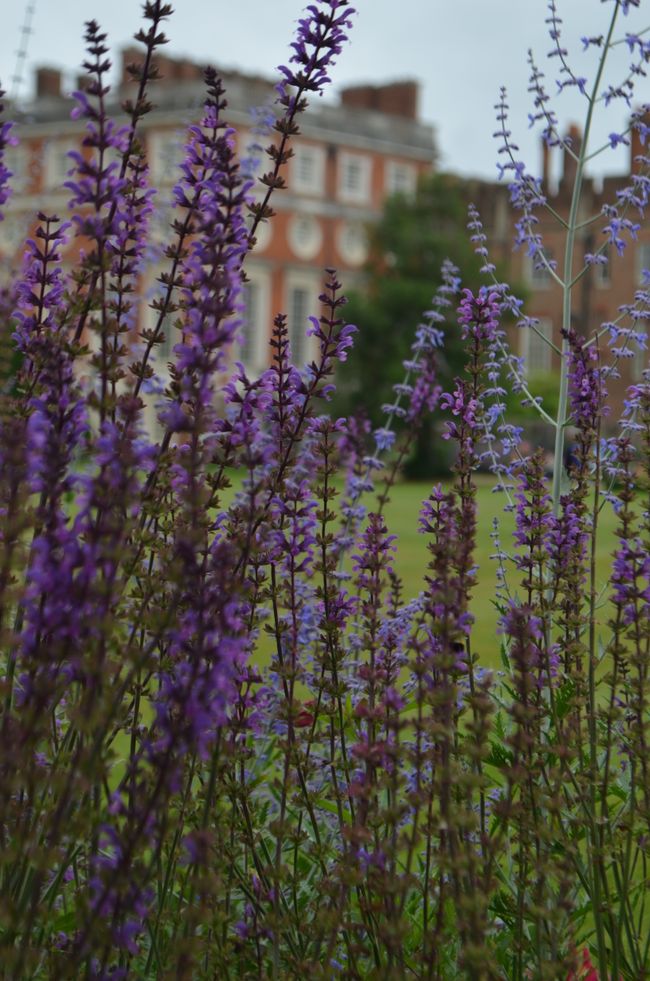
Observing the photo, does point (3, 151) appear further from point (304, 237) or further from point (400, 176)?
point (400, 176)

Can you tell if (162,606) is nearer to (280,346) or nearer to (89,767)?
(280,346)

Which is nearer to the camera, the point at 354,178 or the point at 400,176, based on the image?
the point at 354,178

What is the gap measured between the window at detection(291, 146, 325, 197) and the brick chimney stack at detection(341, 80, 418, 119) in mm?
4009

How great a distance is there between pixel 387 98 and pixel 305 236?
295 inches

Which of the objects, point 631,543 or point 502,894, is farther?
point 502,894

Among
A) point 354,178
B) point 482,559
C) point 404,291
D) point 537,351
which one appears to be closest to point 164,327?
point 482,559

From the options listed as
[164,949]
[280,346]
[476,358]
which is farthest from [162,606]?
[476,358]

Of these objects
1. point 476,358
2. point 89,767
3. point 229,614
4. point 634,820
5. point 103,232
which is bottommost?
point 634,820

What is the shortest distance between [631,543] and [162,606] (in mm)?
917

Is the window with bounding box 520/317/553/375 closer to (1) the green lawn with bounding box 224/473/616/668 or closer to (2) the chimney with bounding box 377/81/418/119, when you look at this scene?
(2) the chimney with bounding box 377/81/418/119

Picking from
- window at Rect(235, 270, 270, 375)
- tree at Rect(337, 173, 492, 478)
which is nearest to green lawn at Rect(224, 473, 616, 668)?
tree at Rect(337, 173, 492, 478)

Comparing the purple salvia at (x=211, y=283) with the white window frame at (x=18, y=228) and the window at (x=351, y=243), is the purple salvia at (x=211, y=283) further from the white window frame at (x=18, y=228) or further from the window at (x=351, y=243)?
the window at (x=351, y=243)

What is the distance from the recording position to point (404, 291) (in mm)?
42156

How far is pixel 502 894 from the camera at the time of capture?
2.97 m
